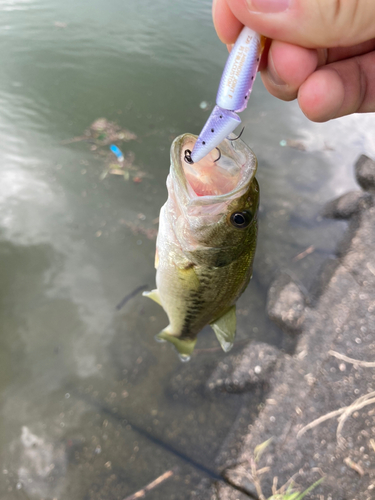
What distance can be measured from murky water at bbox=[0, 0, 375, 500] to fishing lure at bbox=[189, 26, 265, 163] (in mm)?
2939

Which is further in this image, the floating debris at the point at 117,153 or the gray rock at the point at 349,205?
the floating debris at the point at 117,153

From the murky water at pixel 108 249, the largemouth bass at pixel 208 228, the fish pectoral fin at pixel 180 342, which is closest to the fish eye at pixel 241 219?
the largemouth bass at pixel 208 228

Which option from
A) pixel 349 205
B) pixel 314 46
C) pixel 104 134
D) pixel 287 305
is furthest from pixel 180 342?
pixel 104 134

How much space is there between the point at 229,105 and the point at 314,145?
5.49 meters

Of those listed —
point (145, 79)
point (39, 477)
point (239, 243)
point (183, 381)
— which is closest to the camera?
point (239, 243)

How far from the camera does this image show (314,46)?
1214 mm

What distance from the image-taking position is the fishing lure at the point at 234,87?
3.18ft

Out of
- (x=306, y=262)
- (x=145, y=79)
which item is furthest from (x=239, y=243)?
(x=145, y=79)

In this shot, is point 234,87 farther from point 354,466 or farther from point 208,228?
point 354,466

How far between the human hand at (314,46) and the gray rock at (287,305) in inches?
86.5

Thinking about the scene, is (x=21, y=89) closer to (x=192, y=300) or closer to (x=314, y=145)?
(x=314, y=145)

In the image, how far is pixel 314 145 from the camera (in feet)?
18.5

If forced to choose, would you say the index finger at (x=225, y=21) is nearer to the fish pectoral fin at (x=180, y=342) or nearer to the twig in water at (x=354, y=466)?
the fish pectoral fin at (x=180, y=342)

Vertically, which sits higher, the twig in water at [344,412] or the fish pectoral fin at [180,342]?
the fish pectoral fin at [180,342]
